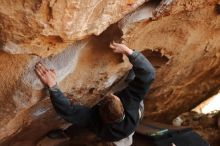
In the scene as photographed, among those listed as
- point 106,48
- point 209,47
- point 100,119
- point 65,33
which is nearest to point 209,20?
point 209,47

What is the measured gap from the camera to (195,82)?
4.27 metres

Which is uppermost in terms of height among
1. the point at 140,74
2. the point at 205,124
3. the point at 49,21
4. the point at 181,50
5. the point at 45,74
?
the point at 49,21

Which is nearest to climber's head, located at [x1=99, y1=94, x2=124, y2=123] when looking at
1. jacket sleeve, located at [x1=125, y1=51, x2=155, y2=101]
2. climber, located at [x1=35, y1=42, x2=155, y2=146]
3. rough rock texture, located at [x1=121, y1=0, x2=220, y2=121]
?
climber, located at [x1=35, y1=42, x2=155, y2=146]

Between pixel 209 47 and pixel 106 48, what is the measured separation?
3.91 feet

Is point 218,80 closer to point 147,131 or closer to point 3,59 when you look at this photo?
point 147,131

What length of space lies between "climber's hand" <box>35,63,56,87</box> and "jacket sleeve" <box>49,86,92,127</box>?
0.04 meters

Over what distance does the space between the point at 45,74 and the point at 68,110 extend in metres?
0.27

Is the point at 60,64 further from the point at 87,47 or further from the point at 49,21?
the point at 49,21

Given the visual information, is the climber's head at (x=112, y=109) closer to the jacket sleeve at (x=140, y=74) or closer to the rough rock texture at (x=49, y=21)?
the jacket sleeve at (x=140, y=74)

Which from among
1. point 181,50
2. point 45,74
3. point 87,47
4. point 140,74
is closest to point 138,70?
point 140,74

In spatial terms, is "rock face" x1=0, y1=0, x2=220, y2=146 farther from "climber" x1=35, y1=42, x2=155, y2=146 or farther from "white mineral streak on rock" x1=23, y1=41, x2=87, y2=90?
"climber" x1=35, y1=42, x2=155, y2=146

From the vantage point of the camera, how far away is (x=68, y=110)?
102 inches

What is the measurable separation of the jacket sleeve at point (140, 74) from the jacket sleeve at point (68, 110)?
0.34 metres

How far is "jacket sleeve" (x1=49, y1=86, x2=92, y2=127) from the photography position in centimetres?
250
